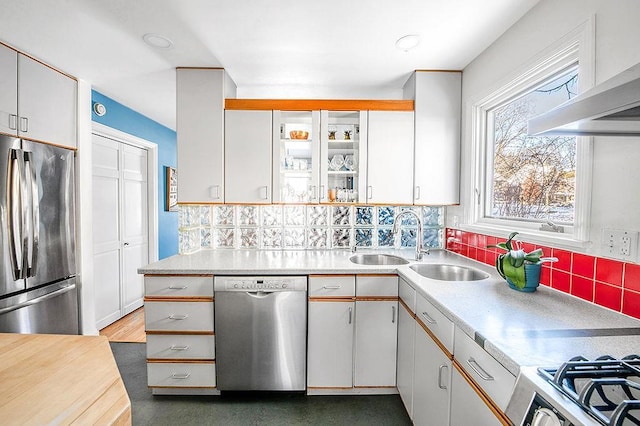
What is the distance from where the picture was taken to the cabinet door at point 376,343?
6.37ft

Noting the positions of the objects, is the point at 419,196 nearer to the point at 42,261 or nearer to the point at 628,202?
the point at 628,202

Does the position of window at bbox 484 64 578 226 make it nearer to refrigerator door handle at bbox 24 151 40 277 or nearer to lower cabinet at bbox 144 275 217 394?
lower cabinet at bbox 144 275 217 394

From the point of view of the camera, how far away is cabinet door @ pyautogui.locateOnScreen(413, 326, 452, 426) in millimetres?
1269

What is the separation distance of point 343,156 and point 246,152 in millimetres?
841

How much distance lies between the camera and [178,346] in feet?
6.33

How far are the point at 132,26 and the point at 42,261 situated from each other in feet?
5.94

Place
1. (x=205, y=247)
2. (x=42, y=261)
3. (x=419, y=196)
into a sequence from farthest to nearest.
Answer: (x=205, y=247) < (x=419, y=196) < (x=42, y=261)

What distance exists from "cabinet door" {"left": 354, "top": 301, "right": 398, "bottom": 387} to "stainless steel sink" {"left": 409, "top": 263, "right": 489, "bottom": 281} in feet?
1.18

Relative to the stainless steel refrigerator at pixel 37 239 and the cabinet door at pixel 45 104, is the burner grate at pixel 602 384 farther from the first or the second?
the cabinet door at pixel 45 104

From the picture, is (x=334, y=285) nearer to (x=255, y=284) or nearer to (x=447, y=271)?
(x=255, y=284)

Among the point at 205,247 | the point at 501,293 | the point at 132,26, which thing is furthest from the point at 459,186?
the point at 132,26

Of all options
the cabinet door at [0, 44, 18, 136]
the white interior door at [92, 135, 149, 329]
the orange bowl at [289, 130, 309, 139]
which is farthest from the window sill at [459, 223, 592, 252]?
the white interior door at [92, 135, 149, 329]

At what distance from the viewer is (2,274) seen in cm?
188

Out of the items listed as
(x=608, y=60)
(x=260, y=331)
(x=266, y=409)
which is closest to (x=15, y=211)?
(x=260, y=331)
